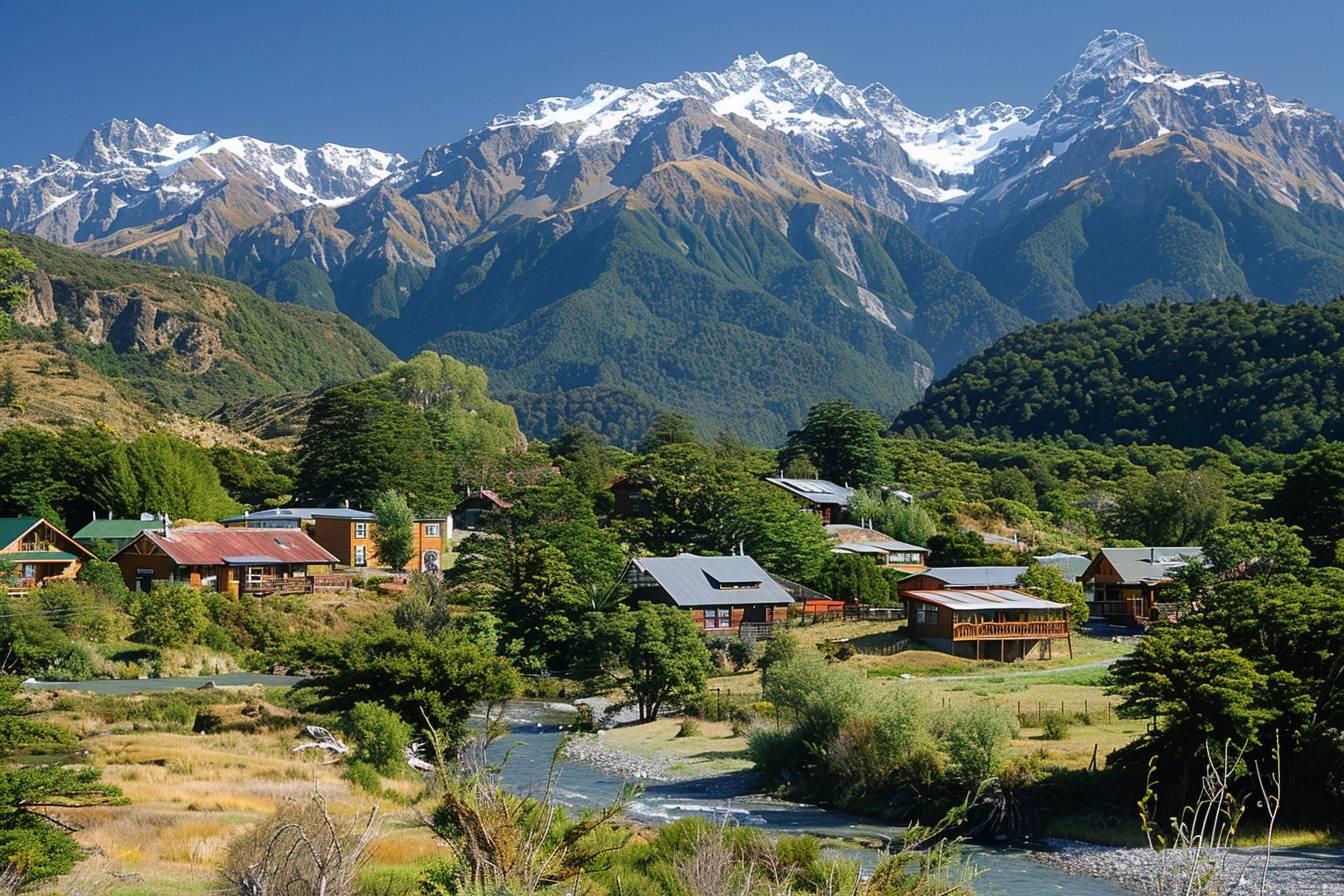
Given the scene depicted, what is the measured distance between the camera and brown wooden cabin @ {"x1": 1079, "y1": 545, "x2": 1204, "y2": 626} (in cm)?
6919

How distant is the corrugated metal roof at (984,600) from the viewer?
193 ft

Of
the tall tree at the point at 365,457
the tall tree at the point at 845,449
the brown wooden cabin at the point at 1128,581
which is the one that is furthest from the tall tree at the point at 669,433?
the brown wooden cabin at the point at 1128,581

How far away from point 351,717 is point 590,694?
18.3 meters

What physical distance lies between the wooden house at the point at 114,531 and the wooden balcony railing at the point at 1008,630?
4069 centimetres

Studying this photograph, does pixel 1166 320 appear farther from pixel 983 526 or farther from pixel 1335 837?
pixel 1335 837

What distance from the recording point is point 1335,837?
29859 millimetres

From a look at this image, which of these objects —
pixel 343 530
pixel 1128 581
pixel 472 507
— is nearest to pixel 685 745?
pixel 1128 581

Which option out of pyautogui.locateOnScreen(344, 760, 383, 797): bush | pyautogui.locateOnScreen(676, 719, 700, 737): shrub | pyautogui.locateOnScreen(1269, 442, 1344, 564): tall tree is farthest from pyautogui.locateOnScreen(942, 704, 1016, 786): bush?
pyautogui.locateOnScreen(1269, 442, 1344, 564): tall tree

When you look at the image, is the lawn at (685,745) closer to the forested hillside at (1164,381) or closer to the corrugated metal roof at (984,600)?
the corrugated metal roof at (984,600)

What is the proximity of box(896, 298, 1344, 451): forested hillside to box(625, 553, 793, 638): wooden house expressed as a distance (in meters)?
79.6

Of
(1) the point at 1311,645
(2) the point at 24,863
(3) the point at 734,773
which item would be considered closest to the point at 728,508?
(3) the point at 734,773

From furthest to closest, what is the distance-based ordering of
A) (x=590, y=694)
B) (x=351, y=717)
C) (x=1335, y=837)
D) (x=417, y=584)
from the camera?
1. (x=417, y=584)
2. (x=590, y=694)
3. (x=351, y=717)
4. (x=1335, y=837)

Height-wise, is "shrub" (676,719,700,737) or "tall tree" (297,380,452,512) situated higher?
"tall tree" (297,380,452,512)

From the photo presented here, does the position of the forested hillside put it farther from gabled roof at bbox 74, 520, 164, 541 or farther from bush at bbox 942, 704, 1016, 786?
bush at bbox 942, 704, 1016, 786
